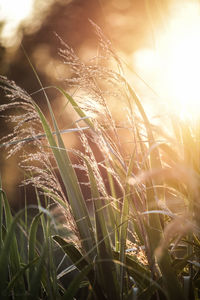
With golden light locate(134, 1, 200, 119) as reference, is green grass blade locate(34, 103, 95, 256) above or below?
below

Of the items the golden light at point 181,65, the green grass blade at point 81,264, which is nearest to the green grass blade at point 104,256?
the green grass blade at point 81,264

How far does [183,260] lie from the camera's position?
2.53ft

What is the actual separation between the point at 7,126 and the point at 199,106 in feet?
7.33

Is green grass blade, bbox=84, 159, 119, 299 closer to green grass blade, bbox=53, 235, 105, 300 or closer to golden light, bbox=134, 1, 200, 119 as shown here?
green grass blade, bbox=53, 235, 105, 300

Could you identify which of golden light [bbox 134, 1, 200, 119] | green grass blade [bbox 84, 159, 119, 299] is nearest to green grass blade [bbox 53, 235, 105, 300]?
green grass blade [bbox 84, 159, 119, 299]

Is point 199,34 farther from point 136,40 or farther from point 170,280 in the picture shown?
point 136,40

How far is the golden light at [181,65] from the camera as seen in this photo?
2.72 ft

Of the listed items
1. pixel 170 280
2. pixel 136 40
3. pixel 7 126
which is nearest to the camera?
pixel 170 280

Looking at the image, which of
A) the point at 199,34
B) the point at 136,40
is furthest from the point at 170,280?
the point at 136,40

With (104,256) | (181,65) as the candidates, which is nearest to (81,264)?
(104,256)

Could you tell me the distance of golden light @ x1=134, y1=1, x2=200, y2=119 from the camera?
0.83 metres

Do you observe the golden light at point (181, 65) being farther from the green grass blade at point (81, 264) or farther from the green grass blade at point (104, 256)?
the green grass blade at point (81, 264)

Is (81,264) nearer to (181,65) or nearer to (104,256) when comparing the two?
(104,256)

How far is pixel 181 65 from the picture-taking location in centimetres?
92
